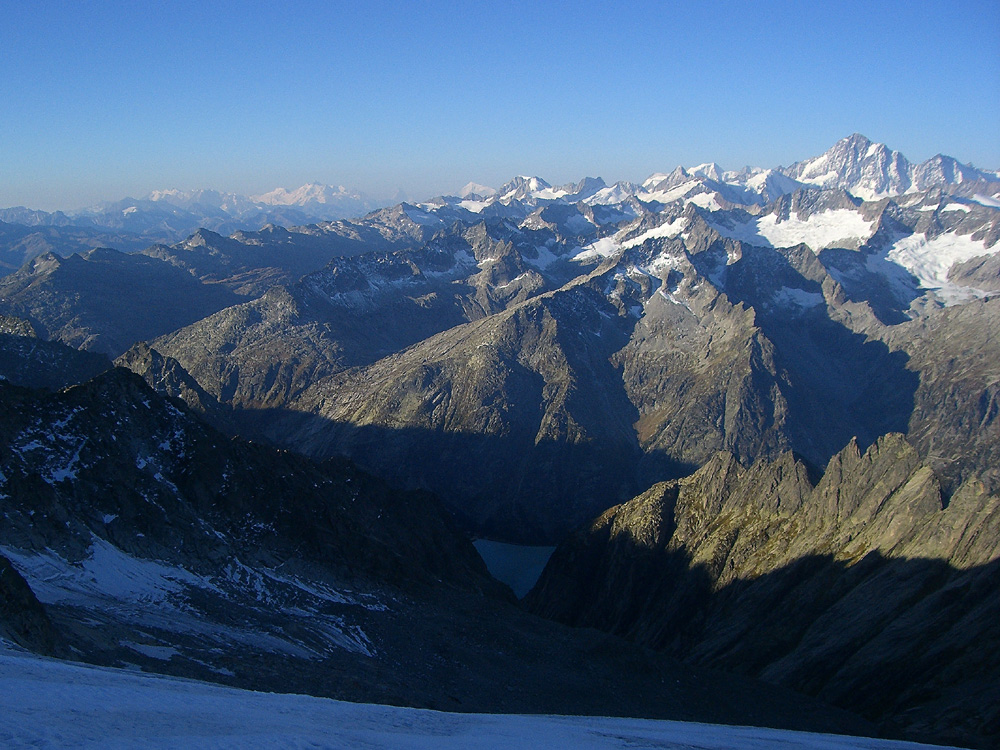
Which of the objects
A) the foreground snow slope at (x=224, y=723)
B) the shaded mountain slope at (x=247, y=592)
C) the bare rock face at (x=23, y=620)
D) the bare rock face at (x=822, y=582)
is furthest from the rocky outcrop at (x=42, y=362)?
the foreground snow slope at (x=224, y=723)

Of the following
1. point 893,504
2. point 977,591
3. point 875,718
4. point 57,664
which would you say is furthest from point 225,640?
point 893,504

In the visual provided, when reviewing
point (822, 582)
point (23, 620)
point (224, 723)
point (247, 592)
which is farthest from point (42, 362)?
point (822, 582)

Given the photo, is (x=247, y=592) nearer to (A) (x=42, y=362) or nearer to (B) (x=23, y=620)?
(B) (x=23, y=620)

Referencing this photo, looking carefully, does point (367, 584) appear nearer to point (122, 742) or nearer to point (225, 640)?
point (225, 640)

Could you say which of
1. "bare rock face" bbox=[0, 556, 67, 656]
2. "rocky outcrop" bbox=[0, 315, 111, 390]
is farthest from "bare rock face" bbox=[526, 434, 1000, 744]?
"rocky outcrop" bbox=[0, 315, 111, 390]

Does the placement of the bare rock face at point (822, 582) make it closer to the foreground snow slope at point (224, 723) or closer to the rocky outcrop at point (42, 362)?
the foreground snow slope at point (224, 723)

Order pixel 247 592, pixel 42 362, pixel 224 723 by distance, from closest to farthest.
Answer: pixel 224 723
pixel 247 592
pixel 42 362

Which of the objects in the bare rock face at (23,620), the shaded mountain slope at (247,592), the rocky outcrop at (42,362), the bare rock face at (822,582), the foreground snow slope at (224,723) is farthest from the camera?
the rocky outcrop at (42,362)
